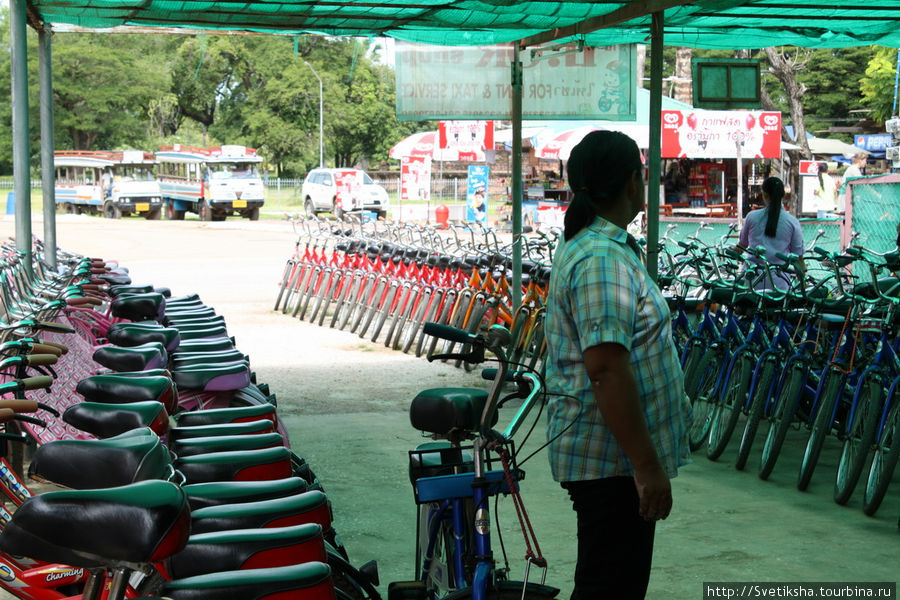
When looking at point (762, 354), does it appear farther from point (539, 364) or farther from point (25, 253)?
point (25, 253)

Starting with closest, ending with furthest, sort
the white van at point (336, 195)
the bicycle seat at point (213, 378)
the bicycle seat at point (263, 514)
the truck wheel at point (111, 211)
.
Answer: the bicycle seat at point (263, 514)
the bicycle seat at point (213, 378)
the white van at point (336, 195)
the truck wheel at point (111, 211)

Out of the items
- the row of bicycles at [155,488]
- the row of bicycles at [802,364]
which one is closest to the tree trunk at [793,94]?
the row of bicycles at [802,364]

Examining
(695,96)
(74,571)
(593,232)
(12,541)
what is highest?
(695,96)

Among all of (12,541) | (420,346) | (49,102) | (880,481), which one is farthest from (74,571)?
(420,346)

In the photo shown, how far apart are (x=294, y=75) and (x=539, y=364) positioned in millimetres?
44422

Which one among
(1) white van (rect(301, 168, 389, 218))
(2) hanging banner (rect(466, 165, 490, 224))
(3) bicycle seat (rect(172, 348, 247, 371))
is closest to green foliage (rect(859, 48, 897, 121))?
(1) white van (rect(301, 168, 389, 218))

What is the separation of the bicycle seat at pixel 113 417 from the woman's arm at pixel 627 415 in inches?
67.6

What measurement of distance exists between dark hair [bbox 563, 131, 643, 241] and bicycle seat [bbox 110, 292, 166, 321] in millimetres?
4508

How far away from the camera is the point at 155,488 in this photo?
219 cm

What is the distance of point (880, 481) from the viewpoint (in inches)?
217

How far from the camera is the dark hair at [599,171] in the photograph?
109 inches

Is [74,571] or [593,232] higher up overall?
[593,232]

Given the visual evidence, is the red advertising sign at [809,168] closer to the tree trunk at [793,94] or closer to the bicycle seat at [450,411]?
the tree trunk at [793,94]

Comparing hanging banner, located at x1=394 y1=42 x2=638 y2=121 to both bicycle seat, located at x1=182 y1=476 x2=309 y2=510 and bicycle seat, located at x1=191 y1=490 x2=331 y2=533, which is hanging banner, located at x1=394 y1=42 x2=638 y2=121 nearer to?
bicycle seat, located at x1=182 y1=476 x2=309 y2=510
